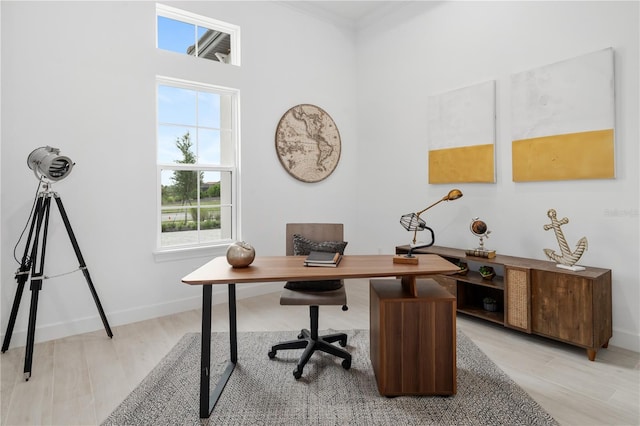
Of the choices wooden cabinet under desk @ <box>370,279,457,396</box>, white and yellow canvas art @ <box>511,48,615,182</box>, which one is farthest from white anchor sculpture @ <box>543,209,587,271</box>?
wooden cabinet under desk @ <box>370,279,457,396</box>

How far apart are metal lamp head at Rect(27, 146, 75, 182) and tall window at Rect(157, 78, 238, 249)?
95 cm

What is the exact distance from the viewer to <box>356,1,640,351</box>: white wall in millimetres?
2697

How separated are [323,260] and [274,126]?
98.3 inches

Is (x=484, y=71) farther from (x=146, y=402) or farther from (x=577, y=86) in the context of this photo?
(x=146, y=402)

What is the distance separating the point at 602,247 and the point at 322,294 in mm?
2277

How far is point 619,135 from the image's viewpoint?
271cm

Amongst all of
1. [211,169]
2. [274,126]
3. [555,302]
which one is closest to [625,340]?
[555,302]

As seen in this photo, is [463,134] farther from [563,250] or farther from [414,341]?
[414,341]

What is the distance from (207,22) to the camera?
3.81 metres

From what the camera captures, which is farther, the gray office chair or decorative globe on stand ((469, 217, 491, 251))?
decorative globe on stand ((469, 217, 491, 251))

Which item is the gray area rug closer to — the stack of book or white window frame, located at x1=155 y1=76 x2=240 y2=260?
the stack of book

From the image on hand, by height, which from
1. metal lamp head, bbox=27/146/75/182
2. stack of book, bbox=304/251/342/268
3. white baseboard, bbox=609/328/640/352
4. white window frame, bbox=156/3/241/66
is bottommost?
white baseboard, bbox=609/328/640/352

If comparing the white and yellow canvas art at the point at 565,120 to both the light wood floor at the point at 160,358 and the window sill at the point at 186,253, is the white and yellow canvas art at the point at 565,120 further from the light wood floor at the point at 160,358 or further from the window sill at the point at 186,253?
the window sill at the point at 186,253

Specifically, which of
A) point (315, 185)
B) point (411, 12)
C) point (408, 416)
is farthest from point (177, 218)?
point (411, 12)
